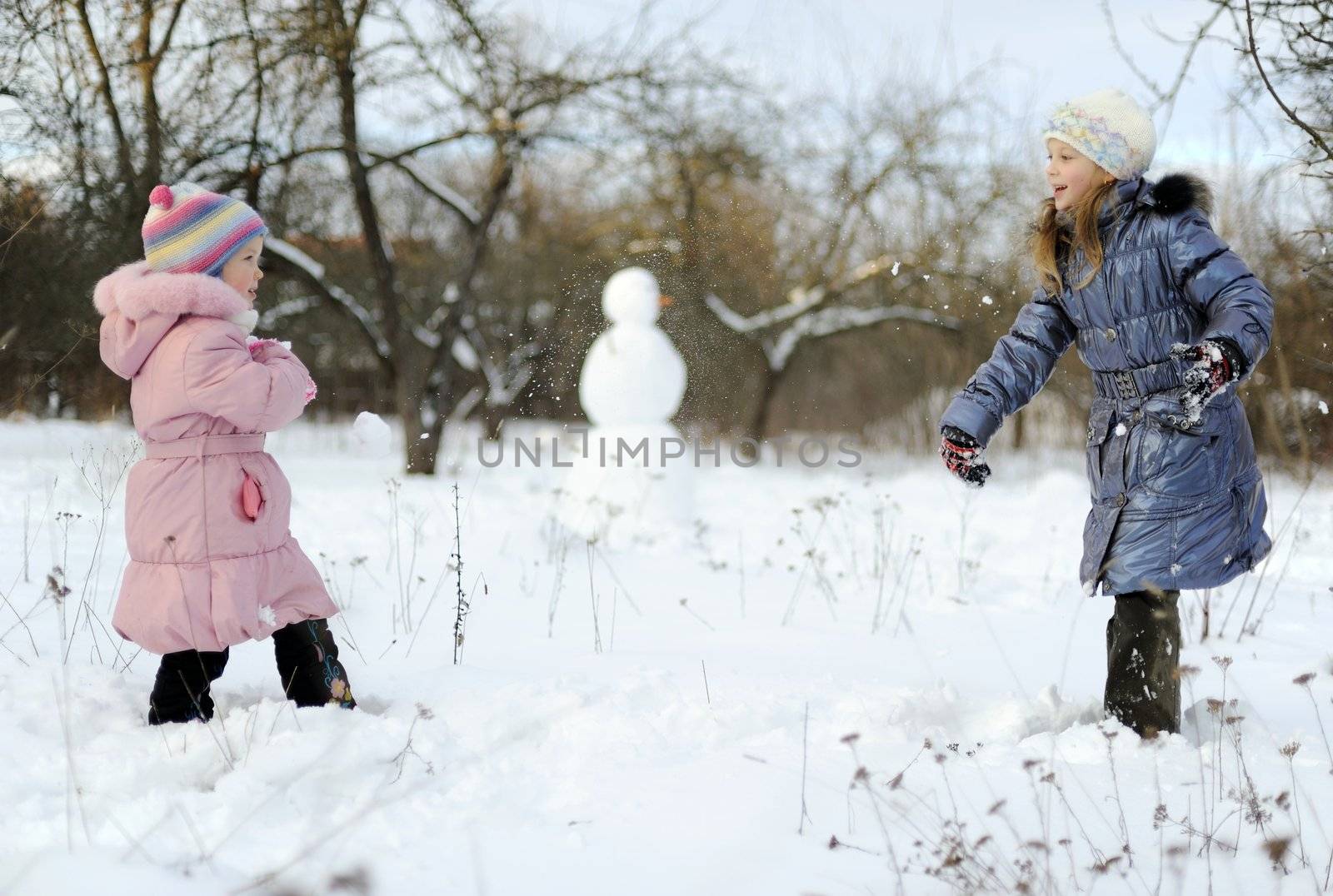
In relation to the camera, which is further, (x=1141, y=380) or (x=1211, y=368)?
(x=1141, y=380)

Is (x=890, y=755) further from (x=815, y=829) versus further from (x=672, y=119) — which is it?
(x=672, y=119)

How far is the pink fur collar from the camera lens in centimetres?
243

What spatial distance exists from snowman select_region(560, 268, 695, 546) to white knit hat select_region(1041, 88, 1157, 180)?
4.27 metres

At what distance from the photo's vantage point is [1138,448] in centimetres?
257

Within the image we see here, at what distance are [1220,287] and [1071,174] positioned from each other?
1.59 ft

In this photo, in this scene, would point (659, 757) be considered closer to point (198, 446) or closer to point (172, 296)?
A: point (198, 446)

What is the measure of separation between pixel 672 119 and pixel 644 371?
353 cm

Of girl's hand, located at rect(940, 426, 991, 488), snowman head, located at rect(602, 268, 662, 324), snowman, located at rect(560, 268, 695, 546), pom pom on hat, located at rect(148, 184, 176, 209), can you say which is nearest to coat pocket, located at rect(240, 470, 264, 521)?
pom pom on hat, located at rect(148, 184, 176, 209)

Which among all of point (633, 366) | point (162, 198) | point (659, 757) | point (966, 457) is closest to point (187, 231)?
point (162, 198)

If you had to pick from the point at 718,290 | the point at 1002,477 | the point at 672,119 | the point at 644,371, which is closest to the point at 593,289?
the point at 718,290

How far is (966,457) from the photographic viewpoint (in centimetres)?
267

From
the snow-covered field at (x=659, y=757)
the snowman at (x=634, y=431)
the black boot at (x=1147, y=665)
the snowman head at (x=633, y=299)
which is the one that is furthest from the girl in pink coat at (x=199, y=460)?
the snowman head at (x=633, y=299)

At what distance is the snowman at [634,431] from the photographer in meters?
6.75

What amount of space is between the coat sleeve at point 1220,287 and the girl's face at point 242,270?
2220 millimetres
